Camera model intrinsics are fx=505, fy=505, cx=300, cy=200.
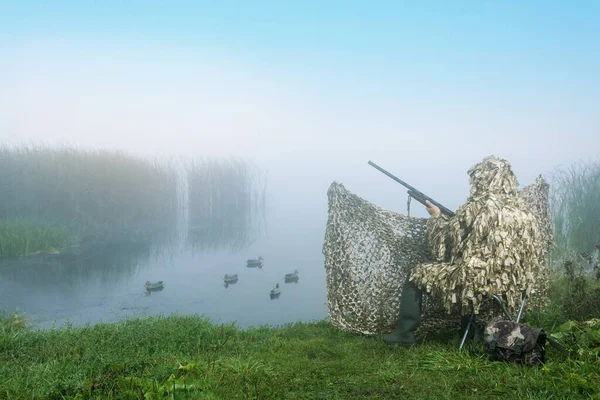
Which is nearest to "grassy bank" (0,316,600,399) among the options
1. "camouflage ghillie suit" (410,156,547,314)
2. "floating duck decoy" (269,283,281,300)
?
"camouflage ghillie suit" (410,156,547,314)

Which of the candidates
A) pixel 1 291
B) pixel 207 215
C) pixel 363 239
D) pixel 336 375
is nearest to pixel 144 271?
pixel 1 291

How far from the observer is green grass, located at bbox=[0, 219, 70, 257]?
12.2 metres

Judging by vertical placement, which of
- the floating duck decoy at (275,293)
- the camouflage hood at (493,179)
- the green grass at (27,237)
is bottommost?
the floating duck decoy at (275,293)

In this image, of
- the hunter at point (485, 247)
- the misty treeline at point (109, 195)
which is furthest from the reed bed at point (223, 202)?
the hunter at point (485, 247)

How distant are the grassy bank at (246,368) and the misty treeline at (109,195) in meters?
9.65

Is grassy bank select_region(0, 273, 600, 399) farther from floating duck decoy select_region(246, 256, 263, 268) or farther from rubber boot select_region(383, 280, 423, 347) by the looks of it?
floating duck decoy select_region(246, 256, 263, 268)

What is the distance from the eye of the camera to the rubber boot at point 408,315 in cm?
499

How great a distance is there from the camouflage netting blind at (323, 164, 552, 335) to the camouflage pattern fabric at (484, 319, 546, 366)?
3.83 ft

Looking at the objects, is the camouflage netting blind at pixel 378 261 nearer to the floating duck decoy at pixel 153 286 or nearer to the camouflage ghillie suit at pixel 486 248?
the camouflage ghillie suit at pixel 486 248

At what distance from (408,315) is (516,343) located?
1103 millimetres

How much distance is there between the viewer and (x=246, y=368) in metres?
4.07

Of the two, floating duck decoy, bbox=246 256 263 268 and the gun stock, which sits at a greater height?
the gun stock

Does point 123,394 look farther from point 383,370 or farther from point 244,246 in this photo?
point 244,246

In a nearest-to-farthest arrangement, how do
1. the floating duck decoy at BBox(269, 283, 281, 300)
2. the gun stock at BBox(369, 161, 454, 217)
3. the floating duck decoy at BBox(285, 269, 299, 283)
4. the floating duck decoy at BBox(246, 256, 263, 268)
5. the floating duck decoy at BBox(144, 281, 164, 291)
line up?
the gun stock at BBox(369, 161, 454, 217) < the floating duck decoy at BBox(269, 283, 281, 300) < the floating duck decoy at BBox(144, 281, 164, 291) < the floating duck decoy at BBox(285, 269, 299, 283) < the floating duck decoy at BBox(246, 256, 263, 268)
